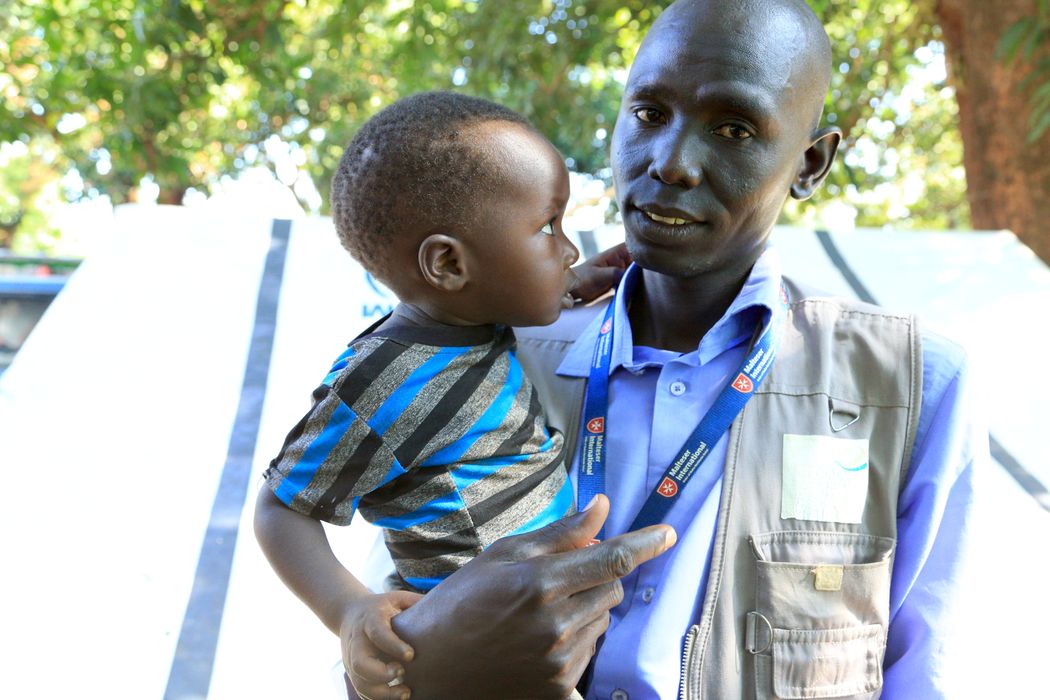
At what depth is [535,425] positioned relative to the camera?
1.63m

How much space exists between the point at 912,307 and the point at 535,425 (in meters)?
2.57

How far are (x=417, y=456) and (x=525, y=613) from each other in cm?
33

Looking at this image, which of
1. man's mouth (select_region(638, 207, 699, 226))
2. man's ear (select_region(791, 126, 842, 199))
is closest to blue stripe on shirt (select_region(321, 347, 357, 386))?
man's mouth (select_region(638, 207, 699, 226))

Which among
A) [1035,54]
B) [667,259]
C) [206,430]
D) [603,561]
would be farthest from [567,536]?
[1035,54]

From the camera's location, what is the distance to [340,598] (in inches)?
55.5

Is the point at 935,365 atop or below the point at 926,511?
atop

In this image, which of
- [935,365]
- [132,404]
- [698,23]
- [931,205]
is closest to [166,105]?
[132,404]

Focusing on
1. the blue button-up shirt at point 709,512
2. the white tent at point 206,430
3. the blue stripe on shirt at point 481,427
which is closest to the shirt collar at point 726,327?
the blue button-up shirt at point 709,512

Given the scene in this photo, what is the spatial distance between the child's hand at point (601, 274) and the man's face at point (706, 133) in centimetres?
36

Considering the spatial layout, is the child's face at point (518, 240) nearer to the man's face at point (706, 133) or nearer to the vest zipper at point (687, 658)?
the man's face at point (706, 133)

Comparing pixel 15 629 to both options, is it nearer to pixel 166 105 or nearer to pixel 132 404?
pixel 132 404

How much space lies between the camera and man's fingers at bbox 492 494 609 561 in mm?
1266

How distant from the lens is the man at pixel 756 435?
5.04 ft

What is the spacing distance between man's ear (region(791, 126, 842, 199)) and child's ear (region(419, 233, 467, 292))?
0.68m
